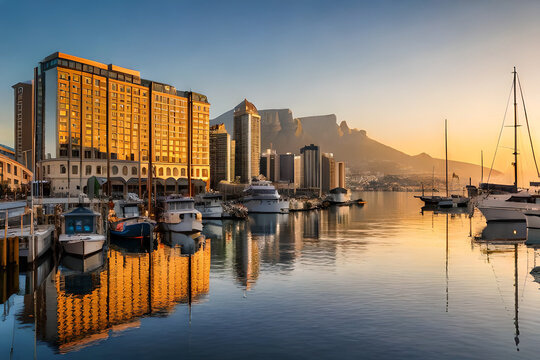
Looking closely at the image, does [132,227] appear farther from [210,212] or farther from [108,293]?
[210,212]

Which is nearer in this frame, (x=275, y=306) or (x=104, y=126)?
(x=275, y=306)

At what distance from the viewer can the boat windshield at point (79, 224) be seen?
47.4 metres

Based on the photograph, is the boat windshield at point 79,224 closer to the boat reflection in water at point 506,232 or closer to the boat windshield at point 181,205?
the boat windshield at point 181,205

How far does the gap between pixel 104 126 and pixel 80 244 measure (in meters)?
118

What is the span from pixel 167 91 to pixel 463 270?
15420 centimetres

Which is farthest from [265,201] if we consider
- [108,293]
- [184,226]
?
[108,293]

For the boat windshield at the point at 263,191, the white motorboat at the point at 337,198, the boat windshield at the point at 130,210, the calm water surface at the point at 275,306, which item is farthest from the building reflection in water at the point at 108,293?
the white motorboat at the point at 337,198

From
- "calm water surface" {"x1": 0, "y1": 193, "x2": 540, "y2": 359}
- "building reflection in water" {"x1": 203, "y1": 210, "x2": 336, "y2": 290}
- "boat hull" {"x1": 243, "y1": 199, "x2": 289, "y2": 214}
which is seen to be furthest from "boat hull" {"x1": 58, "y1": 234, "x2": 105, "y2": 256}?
"boat hull" {"x1": 243, "y1": 199, "x2": 289, "y2": 214}

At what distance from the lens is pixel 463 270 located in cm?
3934

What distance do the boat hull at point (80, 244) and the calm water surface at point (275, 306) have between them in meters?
1.19

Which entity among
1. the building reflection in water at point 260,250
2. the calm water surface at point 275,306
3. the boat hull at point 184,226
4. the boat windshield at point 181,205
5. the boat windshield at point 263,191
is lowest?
the building reflection in water at point 260,250

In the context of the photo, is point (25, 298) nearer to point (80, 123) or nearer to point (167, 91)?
point (80, 123)

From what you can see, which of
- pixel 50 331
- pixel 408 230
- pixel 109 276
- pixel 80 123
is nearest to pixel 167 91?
pixel 80 123

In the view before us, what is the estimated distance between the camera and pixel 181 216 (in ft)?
218
